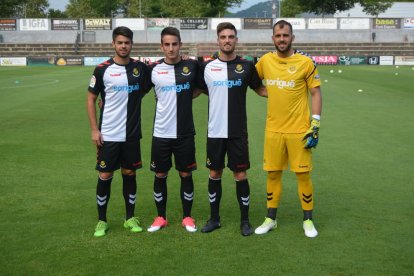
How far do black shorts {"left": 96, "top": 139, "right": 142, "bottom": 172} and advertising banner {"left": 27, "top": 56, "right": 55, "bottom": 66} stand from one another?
40.9 m

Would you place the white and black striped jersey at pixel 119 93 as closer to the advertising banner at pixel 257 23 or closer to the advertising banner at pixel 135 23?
the advertising banner at pixel 135 23

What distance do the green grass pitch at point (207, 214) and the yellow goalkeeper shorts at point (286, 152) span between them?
2.35 ft

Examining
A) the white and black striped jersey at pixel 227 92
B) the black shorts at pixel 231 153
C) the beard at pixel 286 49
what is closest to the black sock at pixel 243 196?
the black shorts at pixel 231 153

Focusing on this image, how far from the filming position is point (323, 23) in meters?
52.0

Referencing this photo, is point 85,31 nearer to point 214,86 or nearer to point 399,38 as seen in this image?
point 399,38

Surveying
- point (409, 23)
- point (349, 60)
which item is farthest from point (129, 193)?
point (409, 23)

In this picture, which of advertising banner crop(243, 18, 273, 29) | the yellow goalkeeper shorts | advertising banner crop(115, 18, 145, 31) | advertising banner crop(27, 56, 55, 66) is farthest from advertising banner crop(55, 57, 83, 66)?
the yellow goalkeeper shorts

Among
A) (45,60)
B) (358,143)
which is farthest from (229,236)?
(45,60)

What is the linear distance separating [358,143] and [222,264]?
21.2 feet

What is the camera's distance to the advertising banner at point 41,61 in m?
43.5

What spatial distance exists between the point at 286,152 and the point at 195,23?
160 ft

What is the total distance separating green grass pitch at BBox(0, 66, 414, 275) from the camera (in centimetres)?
447

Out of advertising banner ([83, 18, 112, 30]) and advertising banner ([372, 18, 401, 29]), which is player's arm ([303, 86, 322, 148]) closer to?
advertising banner ([83, 18, 112, 30])

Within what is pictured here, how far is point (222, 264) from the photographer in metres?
4.45
